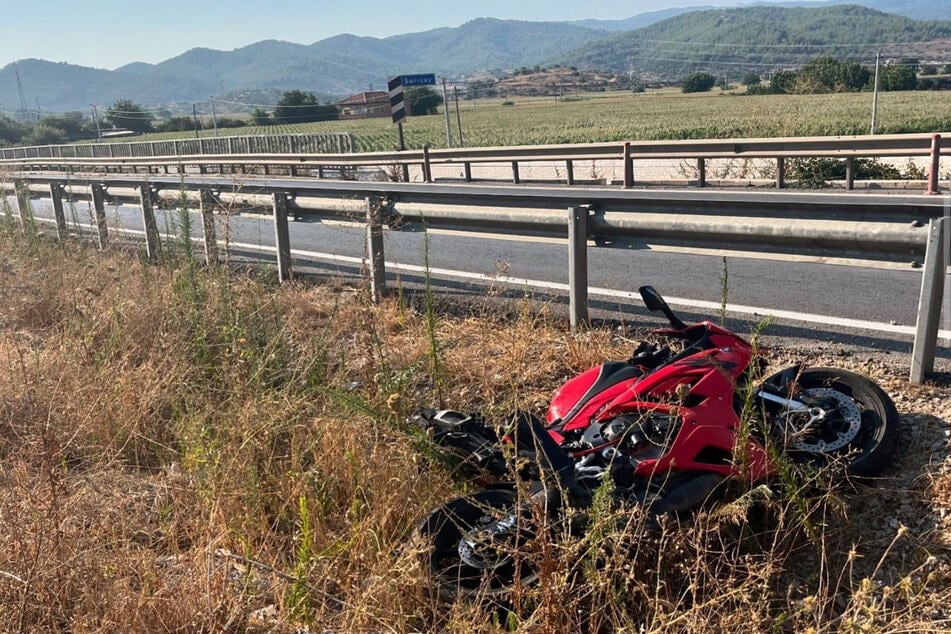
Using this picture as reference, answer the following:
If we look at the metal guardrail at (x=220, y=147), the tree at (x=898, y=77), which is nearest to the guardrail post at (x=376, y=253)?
the metal guardrail at (x=220, y=147)

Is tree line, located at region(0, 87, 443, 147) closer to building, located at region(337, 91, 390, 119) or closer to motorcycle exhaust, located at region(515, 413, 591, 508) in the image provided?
building, located at region(337, 91, 390, 119)

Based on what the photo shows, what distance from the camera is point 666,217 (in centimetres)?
535

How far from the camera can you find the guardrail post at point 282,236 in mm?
7496

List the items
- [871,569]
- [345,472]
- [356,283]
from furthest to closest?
[356,283]
[345,472]
[871,569]

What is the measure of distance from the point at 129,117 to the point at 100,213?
64180 millimetres

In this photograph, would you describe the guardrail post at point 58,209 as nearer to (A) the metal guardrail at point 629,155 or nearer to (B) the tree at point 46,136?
(A) the metal guardrail at point 629,155

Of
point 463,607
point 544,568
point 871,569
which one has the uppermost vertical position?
point 544,568

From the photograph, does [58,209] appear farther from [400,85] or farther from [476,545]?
[400,85]

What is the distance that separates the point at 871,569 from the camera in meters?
3.26

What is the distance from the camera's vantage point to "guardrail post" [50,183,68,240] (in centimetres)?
993

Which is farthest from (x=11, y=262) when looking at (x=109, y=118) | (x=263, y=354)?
(x=109, y=118)

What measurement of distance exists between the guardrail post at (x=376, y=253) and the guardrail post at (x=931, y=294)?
3.73 m

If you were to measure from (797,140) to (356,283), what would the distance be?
12.1m

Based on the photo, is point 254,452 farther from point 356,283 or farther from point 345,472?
point 356,283
